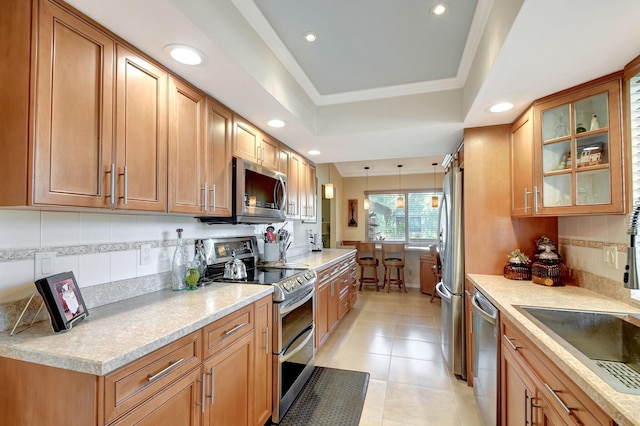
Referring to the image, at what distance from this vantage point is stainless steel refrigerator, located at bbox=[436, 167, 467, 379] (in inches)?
103

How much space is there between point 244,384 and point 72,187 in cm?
129

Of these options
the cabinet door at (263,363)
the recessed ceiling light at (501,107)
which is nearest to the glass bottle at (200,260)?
the cabinet door at (263,363)

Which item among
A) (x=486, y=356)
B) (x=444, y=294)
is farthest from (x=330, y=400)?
(x=444, y=294)

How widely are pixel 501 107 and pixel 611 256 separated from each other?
118cm

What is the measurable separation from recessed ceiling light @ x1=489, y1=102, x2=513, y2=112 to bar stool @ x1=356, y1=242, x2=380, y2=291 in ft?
12.4

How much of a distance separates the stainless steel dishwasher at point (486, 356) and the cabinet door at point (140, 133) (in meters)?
2.09

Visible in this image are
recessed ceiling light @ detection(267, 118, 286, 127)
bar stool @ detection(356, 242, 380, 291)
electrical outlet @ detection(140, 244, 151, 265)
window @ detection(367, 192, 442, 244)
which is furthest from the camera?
window @ detection(367, 192, 442, 244)

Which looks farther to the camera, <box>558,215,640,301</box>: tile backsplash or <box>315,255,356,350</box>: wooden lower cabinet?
<box>315,255,356,350</box>: wooden lower cabinet

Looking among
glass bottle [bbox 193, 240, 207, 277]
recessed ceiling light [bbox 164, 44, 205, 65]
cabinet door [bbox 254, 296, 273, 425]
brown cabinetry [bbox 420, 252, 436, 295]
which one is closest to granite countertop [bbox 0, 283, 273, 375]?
cabinet door [bbox 254, 296, 273, 425]

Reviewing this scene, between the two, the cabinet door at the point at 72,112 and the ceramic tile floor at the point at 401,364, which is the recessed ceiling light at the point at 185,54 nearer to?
the cabinet door at the point at 72,112

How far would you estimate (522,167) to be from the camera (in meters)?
2.30

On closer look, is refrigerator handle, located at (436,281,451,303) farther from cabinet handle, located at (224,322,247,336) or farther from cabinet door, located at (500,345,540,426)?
cabinet handle, located at (224,322,247,336)

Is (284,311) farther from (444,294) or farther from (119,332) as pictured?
(444,294)

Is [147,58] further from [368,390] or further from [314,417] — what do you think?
[368,390]
